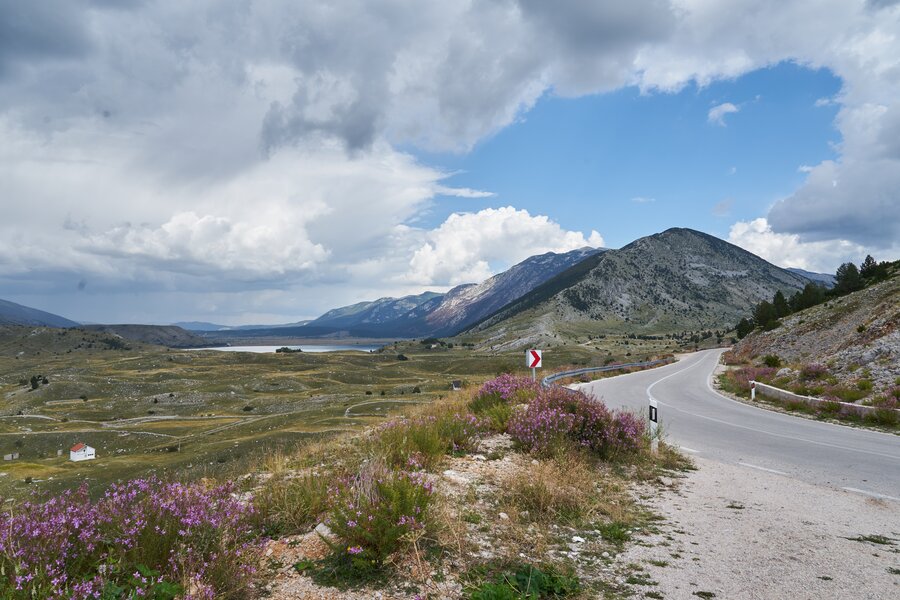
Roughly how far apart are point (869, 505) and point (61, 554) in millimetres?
10652

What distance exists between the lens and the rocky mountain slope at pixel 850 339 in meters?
21.1

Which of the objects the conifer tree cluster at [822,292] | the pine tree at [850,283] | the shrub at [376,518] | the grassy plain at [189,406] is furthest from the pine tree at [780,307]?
the shrub at [376,518]

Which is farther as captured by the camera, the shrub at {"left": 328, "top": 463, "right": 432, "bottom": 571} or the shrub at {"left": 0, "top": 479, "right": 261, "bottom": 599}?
the shrub at {"left": 328, "top": 463, "right": 432, "bottom": 571}

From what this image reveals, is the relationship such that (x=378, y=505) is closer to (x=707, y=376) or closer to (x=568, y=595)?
(x=568, y=595)

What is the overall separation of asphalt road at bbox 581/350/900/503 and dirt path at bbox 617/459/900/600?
5.29 ft

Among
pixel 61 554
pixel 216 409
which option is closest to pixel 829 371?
pixel 61 554

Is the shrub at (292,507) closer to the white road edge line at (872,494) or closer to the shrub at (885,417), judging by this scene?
the white road edge line at (872,494)

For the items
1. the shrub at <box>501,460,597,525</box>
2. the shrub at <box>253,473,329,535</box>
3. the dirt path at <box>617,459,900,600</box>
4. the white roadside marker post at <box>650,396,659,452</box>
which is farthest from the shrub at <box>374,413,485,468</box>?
the white roadside marker post at <box>650,396,659,452</box>

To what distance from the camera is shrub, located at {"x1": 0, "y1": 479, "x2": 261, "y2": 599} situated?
10.9ft

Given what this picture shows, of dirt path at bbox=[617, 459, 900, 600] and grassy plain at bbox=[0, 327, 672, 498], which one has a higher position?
dirt path at bbox=[617, 459, 900, 600]

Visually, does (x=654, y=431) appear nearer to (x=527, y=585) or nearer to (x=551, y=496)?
(x=551, y=496)

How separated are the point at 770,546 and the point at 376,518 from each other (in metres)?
4.80

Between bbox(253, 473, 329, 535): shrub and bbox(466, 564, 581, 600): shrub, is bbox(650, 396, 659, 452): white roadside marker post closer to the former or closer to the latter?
bbox(466, 564, 581, 600): shrub

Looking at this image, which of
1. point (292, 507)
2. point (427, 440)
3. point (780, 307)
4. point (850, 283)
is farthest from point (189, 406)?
point (850, 283)
